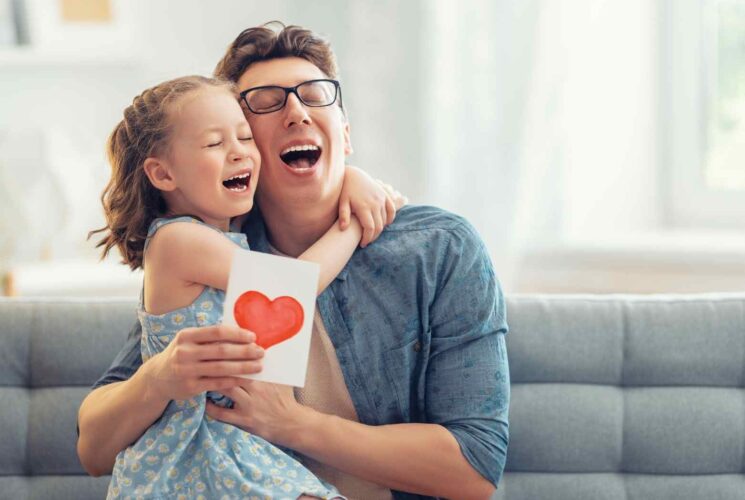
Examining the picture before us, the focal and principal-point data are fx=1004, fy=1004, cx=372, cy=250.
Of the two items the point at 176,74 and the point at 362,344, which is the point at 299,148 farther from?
the point at 176,74

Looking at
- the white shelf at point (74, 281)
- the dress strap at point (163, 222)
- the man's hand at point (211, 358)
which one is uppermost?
the dress strap at point (163, 222)

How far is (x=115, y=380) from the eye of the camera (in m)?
1.67

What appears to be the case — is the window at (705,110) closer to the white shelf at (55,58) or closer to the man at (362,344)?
the man at (362,344)

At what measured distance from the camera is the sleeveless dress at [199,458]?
4.65 feet

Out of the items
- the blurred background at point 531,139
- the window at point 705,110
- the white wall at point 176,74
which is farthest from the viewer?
the white wall at point 176,74

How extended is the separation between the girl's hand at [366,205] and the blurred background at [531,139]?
1462mm

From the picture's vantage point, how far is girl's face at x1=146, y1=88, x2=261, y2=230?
150cm

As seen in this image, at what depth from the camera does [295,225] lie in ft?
5.57

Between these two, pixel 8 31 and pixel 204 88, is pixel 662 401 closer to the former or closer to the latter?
pixel 204 88

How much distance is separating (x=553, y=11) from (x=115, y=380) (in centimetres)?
188

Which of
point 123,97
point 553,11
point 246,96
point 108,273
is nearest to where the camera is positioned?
point 246,96

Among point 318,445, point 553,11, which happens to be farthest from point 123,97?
point 318,445

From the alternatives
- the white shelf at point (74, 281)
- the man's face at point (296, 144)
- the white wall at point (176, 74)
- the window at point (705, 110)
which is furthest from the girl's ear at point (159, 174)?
the window at point (705, 110)

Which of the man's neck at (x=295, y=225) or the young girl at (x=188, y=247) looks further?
the man's neck at (x=295, y=225)
